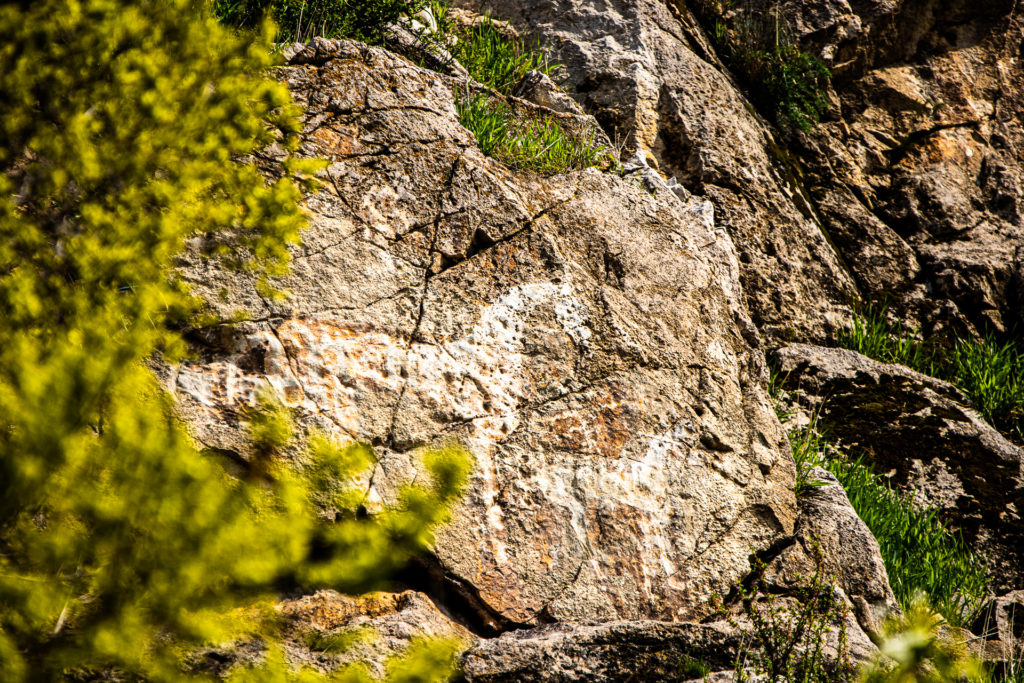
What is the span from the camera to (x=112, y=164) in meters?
2.20

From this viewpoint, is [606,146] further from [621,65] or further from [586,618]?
[586,618]

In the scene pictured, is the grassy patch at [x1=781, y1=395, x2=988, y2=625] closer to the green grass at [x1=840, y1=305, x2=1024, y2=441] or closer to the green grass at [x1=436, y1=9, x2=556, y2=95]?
the green grass at [x1=840, y1=305, x2=1024, y2=441]

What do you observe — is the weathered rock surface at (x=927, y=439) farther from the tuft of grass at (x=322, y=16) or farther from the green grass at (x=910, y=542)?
the tuft of grass at (x=322, y=16)

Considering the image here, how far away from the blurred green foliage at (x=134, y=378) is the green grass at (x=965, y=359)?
409 centimetres

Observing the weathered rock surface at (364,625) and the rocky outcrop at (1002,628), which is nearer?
the weathered rock surface at (364,625)

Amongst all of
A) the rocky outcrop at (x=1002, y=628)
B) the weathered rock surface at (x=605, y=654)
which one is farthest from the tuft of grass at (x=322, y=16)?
the rocky outcrop at (x=1002, y=628)

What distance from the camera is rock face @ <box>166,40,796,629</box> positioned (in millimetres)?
2678

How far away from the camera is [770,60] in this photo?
239 inches

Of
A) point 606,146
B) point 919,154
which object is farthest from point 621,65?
point 919,154

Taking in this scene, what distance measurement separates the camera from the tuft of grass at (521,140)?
12.2 ft

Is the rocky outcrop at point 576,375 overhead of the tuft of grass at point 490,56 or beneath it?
beneath

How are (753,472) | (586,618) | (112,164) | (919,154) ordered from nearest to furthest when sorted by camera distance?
(112,164) < (586,618) < (753,472) < (919,154)

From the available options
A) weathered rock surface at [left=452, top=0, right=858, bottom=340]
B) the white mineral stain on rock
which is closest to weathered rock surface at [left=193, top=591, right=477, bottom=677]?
the white mineral stain on rock

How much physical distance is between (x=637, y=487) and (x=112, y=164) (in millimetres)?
2352
